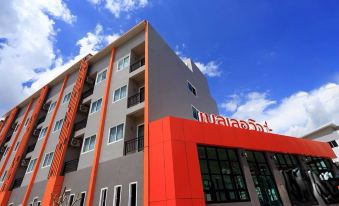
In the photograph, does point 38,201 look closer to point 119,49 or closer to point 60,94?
point 60,94

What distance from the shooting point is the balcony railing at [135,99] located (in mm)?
16797

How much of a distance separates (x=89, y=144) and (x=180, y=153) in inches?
375

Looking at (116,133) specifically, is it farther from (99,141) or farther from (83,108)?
(83,108)

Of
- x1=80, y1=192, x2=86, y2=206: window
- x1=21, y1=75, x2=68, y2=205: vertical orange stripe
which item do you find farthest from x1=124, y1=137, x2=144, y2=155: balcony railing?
x1=21, y1=75, x2=68, y2=205: vertical orange stripe

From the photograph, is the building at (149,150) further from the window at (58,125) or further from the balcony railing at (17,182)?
the balcony railing at (17,182)

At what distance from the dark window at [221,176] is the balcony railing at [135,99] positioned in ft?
20.6

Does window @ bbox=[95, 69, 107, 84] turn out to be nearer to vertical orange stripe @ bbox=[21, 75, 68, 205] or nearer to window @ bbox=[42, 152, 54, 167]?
vertical orange stripe @ bbox=[21, 75, 68, 205]

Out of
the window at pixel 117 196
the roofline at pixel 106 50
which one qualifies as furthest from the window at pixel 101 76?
the window at pixel 117 196

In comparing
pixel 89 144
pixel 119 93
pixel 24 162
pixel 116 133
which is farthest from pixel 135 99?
pixel 24 162

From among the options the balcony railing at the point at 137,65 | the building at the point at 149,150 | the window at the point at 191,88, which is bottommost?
the building at the point at 149,150

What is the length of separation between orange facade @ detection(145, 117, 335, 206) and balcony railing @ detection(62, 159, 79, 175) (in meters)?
9.09

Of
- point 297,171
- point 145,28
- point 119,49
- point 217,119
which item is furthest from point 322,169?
point 119,49

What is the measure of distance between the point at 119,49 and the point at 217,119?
12.3 m

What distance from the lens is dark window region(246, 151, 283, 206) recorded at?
14.6m
